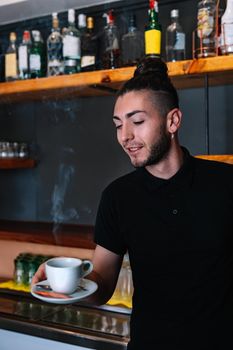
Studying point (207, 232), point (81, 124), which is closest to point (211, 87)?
point (81, 124)

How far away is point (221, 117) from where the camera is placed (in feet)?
6.35

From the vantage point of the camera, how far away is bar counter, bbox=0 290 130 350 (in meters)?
1.59

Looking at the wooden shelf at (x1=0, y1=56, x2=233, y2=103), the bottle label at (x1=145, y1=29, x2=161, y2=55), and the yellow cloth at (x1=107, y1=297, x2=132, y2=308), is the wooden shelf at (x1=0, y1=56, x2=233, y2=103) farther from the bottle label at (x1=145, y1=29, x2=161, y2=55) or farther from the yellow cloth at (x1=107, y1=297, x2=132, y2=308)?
the yellow cloth at (x1=107, y1=297, x2=132, y2=308)

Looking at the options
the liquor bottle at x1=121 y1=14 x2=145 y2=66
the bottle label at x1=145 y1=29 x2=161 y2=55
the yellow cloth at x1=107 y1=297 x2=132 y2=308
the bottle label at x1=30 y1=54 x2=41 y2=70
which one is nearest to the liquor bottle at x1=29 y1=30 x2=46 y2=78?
the bottle label at x1=30 y1=54 x2=41 y2=70

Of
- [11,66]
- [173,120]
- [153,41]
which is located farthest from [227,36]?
[11,66]

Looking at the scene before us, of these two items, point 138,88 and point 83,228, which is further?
point 83,228

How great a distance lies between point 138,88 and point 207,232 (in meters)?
0.43

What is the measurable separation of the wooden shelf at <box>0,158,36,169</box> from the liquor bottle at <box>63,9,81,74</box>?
546 millimetres

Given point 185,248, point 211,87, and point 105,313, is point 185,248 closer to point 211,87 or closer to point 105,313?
point 105,313

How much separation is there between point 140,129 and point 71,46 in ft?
3.41

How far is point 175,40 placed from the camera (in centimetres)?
194

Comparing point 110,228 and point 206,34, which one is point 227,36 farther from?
point 110,228

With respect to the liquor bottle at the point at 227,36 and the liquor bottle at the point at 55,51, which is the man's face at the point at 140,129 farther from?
the liquor bottle at the point at 55,51

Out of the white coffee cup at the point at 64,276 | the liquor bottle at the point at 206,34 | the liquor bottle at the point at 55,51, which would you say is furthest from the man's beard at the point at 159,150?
the liquor bottle at the point at 55,51
